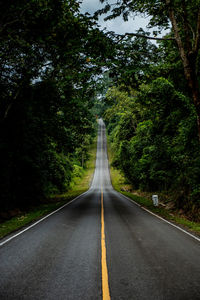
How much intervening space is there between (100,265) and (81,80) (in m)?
8.09

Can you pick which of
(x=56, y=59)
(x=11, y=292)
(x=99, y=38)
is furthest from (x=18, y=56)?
(x=11, y=292)

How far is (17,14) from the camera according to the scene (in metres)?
7.38

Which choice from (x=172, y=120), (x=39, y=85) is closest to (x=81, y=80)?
(x=39, y=85)

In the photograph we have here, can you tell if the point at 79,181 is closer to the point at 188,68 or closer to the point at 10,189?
the point at 10,189

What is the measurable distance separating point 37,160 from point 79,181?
A: 31.7 meters

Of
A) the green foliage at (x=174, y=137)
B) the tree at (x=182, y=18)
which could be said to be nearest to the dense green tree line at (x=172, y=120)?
the green foliage at (x=174, y=137)

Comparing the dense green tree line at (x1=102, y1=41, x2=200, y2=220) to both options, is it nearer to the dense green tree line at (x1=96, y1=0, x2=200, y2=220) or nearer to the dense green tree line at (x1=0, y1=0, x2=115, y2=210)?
the dense green tree line at (x1=96, y1=0, x2=200, y2=220)

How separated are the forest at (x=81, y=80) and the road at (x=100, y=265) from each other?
17.9ft

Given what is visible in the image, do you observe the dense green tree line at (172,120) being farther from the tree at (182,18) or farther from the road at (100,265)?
the road at (100,265)

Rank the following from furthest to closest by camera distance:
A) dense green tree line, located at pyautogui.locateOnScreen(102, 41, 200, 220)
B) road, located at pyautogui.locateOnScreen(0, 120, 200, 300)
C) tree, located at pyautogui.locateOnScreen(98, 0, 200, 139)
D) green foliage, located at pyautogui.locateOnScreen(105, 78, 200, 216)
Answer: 1. green foliage, located at pyautogui.locateOnScreen(105, 78, 200, 216)
2. dense green tree line, located at pyautogui.locateOnScreen(102, 41, 200, 220)
3. tree, located at pyautogui.locateOnScreen(98, 0, 200, 139)
4. road, located at pyautogui.locateOnScreen(0, 120, 200, 300)

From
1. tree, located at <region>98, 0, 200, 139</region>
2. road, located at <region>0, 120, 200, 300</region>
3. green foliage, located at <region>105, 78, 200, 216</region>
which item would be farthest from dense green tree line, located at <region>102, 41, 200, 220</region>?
road, located at <region>0, 120, 200, 300</region>

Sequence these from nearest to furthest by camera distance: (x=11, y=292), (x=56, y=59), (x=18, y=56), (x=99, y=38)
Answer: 1. (x=11, y=292)
2. (x=99, y=38)
3. (x=18, y=56)
4. (x=56, y=59)

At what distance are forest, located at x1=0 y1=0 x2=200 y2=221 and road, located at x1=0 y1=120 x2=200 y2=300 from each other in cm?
547

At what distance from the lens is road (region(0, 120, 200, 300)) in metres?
3.31
